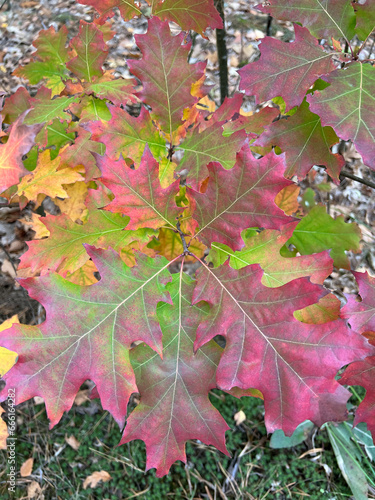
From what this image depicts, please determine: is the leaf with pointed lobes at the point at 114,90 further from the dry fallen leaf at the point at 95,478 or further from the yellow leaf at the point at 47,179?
the dry fallen leaf at the point at 95,478

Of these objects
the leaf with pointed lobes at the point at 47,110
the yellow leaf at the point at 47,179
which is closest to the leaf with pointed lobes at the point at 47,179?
the yellow leaf at the point at 47,179

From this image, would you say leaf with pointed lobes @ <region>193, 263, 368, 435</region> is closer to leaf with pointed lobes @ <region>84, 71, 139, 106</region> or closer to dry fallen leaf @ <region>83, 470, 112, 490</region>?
leaf with pointed lobes @ <region>84, 71, 139, 106</region>

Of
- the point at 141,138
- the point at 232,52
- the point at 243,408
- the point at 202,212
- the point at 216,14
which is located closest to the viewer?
the point at 202,212

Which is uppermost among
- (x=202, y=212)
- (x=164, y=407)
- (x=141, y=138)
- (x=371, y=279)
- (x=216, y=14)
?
(x=216, y=14)

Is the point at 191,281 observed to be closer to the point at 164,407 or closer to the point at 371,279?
the point at 164,407

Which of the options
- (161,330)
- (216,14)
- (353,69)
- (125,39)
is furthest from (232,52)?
(161,330)

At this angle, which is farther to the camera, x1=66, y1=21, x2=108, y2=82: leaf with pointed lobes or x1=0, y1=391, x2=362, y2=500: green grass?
x1=0, y1=391, x2=362, y2=500: green grass

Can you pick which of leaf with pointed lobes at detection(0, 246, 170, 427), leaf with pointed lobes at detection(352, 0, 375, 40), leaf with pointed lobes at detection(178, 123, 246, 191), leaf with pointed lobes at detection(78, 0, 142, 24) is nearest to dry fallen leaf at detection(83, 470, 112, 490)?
leaf with pointed lobes at detection(0, 246, 170, 427)
